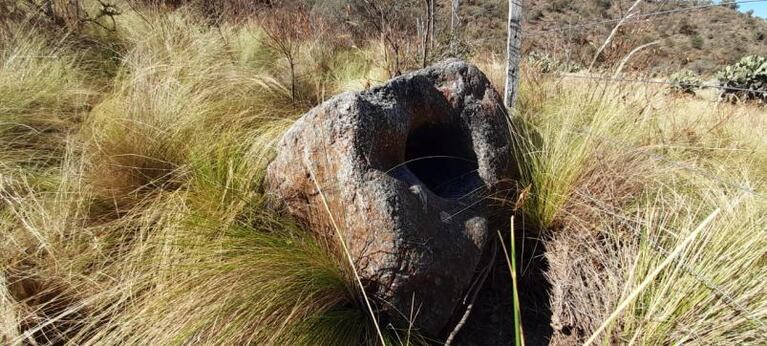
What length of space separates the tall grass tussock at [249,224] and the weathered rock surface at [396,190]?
0.34ft

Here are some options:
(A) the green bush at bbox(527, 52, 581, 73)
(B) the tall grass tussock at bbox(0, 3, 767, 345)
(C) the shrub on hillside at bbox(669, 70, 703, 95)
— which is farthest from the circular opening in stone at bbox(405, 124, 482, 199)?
(A) the green bush at bbox(527, 52, 581, 73)

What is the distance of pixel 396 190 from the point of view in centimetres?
162

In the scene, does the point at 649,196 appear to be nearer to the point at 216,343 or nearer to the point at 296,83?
the point at 216,343

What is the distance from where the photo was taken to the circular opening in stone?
2064 millimetres

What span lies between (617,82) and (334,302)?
2.33 m

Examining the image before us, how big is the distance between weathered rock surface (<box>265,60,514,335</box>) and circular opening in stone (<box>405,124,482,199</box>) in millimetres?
10

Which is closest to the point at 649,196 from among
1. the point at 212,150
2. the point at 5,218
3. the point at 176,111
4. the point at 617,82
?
the point at 617,82

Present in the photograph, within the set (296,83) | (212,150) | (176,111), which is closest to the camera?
(212,150)

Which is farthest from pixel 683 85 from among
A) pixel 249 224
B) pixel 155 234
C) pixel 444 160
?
pixel 155 234

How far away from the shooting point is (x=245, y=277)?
4.94ft

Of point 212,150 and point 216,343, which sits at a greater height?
point 212,150

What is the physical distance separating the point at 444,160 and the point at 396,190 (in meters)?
0.70

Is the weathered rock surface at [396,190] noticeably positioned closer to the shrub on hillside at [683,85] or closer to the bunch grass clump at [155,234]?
the bunch grass clump at [155,234]

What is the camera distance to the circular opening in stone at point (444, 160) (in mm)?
2064
